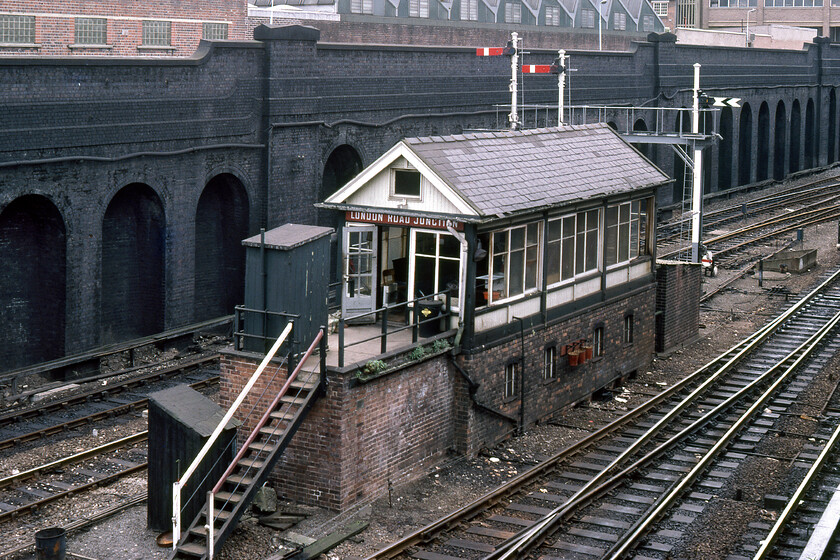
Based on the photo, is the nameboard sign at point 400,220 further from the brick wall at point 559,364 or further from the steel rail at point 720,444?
the steel rail at point 720,444

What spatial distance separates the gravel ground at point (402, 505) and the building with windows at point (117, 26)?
A: 56.7 ft

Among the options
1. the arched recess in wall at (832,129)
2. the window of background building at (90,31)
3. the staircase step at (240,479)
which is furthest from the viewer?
the arched recess in wall at (832,129)

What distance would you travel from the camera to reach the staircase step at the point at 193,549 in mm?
14430

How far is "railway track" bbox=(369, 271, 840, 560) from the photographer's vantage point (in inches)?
622

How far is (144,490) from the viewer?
690 inches

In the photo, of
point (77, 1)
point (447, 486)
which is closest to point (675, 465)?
point (447, 486)

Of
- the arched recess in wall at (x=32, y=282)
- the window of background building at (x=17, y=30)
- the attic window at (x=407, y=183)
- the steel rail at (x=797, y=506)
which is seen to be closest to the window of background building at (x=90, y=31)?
the window of background building at (x=17, y=30)

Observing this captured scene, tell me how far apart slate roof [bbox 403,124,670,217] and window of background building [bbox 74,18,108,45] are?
18.5 m

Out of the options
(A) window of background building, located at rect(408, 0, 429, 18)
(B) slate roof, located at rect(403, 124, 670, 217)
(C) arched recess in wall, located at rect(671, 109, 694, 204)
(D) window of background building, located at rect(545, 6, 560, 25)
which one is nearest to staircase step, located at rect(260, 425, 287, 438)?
(B) slate roof, located at rect(403, 124, 670, 217)

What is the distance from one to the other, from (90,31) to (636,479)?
25.0 meters

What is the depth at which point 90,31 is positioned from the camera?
36875mm

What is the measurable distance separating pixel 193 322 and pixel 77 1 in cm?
1344

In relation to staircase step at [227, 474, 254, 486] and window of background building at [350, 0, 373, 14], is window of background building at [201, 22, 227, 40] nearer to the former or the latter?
window of background building at [350, 0, 373, 14]

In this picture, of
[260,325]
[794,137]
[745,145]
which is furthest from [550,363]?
[794,137]
